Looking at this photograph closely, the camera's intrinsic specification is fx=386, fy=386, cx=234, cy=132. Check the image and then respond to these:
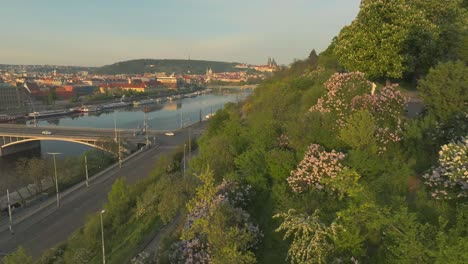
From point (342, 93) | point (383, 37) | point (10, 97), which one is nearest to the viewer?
point (342, 93)

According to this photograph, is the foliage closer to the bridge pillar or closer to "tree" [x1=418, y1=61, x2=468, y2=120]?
"tree" [x1=418, y1=61, x2=468, y2=120]

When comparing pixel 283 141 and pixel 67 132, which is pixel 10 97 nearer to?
pixel 67 132

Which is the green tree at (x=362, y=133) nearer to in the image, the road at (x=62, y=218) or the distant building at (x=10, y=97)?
the road at (x=62, y=218)

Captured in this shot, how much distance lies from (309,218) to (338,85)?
894cm

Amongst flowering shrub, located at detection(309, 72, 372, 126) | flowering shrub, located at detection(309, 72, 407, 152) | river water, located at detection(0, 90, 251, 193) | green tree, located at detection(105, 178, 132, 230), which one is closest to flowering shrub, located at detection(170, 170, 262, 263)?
flowering shrub, located at detection(309, 72, 407, 152)

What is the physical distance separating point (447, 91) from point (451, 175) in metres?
5.90

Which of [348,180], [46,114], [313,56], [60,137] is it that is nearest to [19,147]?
[60,137]

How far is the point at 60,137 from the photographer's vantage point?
47.7 m

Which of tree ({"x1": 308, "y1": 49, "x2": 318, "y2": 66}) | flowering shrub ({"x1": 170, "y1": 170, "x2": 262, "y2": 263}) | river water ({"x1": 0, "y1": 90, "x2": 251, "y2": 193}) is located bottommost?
river water ({"x1": 0, "y1": 90, "x2": 251, "y2": 193})

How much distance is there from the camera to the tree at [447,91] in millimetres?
13016

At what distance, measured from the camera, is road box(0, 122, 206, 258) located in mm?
21781

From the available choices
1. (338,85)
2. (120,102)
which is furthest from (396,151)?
(120,102)

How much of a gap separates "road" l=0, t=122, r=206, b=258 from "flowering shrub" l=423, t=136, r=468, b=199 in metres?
19.6

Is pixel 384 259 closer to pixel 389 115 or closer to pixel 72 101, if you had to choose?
pixel 389 115
